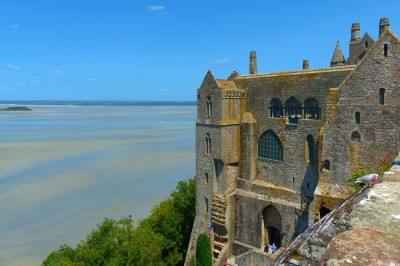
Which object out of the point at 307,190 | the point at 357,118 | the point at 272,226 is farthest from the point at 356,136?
the point at 272,226

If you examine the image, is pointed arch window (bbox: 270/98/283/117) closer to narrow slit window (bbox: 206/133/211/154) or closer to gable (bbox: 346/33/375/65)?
narrow slit window (bbox: 206/133/211/154)

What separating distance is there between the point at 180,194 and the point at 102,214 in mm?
10691

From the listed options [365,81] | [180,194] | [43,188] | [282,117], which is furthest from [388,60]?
[43,188]

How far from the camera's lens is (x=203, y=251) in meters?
26.5

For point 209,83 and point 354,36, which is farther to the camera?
point 354,36

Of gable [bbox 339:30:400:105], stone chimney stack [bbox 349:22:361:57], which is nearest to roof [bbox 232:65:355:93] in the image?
gable [bbox 339:30:400:105]

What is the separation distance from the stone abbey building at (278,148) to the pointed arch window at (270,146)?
0.07m

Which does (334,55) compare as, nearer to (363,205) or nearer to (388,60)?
(388,60)

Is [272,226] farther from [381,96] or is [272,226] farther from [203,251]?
[381,96]

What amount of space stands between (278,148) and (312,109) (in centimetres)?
388

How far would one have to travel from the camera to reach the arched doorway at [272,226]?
2525cm

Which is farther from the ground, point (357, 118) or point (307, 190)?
point (357, 118)

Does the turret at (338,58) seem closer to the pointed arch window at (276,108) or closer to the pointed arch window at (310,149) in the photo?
the pointed arch window at (276,108)

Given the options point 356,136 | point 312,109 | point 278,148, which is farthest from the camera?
point 278,148
